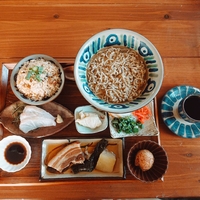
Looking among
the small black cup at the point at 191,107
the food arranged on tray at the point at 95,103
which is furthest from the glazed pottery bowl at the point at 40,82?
the small black cup at the point at 191,107

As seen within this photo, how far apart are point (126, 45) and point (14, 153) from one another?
2.61 ft

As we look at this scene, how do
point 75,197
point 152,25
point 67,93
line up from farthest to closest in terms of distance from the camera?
point 152,25 → point 67,93 → point 75,197

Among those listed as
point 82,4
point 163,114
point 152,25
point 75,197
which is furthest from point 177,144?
point 82,4

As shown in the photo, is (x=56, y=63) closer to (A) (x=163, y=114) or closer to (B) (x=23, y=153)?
(B) (x=23, y=153)

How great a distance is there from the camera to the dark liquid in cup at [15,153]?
1.43m

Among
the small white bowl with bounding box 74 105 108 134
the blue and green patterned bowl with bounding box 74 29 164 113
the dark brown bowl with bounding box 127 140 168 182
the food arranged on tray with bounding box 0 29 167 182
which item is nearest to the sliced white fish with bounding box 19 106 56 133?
the food arranged on tray with bounding box 0 29 167 182

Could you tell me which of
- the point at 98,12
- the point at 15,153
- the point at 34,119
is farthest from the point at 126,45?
the point at 15,153

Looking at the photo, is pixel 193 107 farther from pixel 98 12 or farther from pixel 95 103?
pixel 98 12

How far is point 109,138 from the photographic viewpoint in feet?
4.74

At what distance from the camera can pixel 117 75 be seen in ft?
4.44

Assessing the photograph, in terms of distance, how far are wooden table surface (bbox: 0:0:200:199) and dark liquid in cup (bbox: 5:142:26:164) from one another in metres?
0.05

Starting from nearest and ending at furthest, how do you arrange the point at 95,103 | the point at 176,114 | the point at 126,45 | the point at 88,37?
the point at 95,103 < the point at 126,45 < the point at 176,114 < the point at 88,37

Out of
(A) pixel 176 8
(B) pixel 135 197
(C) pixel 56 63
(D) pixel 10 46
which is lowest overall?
(B) pixel 135 197

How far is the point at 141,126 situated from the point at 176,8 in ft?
2.67
